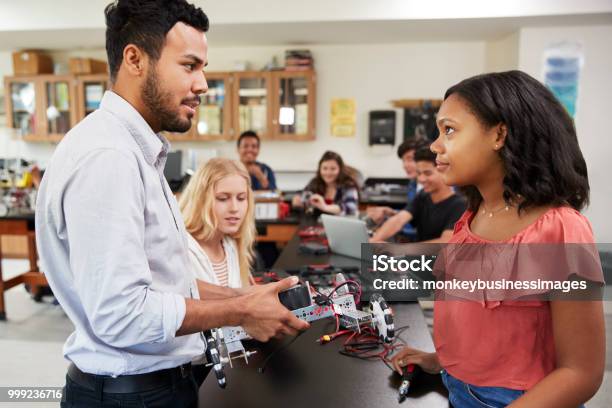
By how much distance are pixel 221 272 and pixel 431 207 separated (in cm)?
137

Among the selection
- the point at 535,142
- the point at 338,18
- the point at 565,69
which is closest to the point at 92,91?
the point at 338,18

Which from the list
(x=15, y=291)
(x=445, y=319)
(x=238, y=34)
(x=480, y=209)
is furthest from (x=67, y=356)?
(x=238, y=34)

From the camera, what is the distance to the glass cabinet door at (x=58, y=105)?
5309 mm

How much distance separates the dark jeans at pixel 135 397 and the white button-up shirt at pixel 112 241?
0.18 feet

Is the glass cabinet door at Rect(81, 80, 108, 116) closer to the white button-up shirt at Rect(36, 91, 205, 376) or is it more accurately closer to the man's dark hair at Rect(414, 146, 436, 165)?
the man's dark hair at Rect(414, 146, 436, 165)

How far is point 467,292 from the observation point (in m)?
0.92

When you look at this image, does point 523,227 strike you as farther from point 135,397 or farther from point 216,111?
point 216,111

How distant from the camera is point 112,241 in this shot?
0.78 metres

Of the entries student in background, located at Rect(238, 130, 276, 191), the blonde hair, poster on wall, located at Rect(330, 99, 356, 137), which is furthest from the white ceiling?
the blonde hair

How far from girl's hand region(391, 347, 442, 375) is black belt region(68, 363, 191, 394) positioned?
0.56m

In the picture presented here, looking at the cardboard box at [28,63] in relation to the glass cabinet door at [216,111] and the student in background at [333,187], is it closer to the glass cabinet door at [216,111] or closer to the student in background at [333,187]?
the glass cabinet door at [216,111]

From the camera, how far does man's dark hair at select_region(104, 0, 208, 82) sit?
919 millimetres

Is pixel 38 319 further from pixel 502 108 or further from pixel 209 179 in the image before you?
pixel 502 108

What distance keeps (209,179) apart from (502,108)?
1256 millimetres
